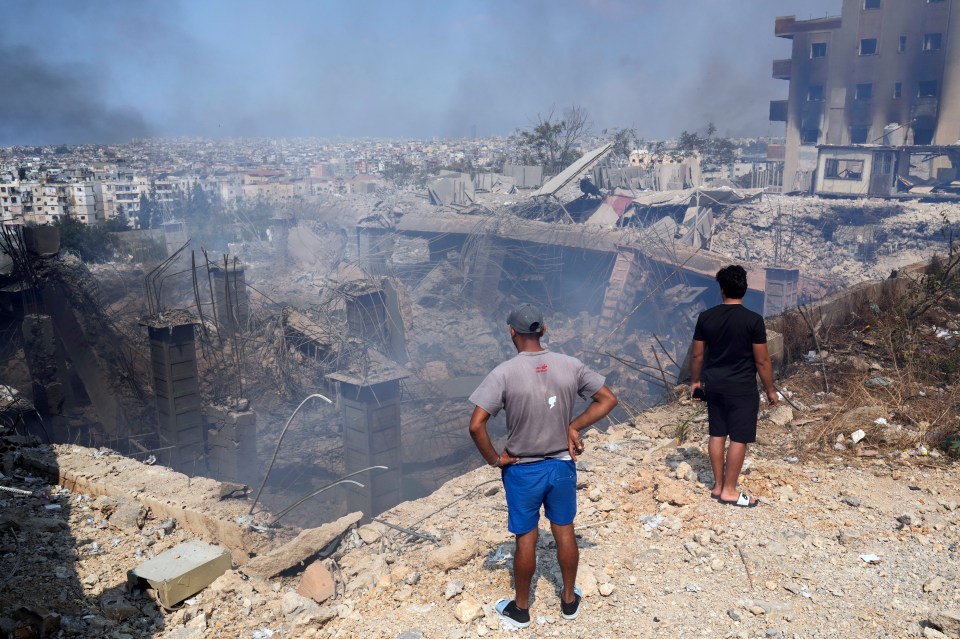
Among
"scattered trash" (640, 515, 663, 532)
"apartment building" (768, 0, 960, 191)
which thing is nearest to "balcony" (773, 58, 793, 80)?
"apartment building" (768, 0, 960, 191)

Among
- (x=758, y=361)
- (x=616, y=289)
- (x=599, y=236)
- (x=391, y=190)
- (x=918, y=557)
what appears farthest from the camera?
(x=391, y=190)

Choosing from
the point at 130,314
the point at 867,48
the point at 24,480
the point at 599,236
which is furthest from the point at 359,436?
the point at 867,48

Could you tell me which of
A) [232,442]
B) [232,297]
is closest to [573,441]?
[232,442]

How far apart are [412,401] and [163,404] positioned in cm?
461

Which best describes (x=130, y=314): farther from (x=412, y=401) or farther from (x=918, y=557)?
(x=918, y=557)

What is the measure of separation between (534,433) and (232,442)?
9.43 meters

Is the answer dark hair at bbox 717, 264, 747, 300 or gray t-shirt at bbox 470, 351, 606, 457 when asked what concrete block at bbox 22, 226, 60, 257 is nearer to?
gray t-shirt at bbox 470, 351, 606, 457

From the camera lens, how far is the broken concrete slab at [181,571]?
317 centimetres

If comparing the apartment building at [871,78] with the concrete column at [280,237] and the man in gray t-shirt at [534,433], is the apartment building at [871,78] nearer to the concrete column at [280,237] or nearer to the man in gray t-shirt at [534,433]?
the concrete column at [280,237]

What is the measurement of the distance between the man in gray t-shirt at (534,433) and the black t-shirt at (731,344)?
1.10 metres

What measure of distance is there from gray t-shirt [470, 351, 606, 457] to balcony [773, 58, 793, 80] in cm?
3846

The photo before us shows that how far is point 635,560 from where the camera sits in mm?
3283

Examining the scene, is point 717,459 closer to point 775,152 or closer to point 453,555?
point 453,555

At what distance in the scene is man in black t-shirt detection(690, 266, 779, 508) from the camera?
11.5ft
